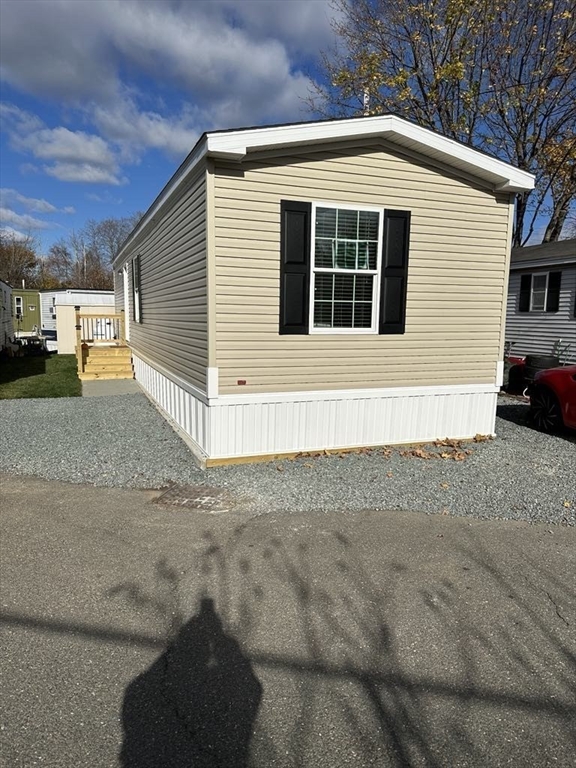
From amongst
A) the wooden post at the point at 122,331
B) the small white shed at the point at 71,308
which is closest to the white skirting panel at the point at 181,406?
the wooden post at the point at 122,331

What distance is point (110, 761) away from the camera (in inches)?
74.7

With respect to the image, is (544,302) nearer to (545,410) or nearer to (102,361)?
(545,410)

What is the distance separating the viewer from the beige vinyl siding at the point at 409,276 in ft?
18.1

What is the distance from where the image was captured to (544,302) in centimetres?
1417

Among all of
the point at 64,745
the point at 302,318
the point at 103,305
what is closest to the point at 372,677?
the point at 64,745

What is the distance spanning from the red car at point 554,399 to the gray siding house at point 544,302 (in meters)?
6.47

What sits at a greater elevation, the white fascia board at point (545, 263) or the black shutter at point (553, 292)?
the white fascia board at point (545, 263)

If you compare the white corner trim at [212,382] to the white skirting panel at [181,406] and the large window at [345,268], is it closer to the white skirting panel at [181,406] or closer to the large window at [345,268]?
the white skirting panel at [181,406]

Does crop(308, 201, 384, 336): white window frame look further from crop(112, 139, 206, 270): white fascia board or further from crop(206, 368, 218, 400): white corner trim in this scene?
crop(112, 139, 206, 270): white fascia board

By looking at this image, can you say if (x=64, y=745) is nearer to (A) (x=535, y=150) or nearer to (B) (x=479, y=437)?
(B) (x=479, y=437)

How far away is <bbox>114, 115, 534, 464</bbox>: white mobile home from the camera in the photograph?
5.53 m

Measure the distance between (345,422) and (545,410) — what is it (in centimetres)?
345

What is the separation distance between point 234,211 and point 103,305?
17.5 m

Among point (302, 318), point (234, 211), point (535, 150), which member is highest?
point (535, 150)
